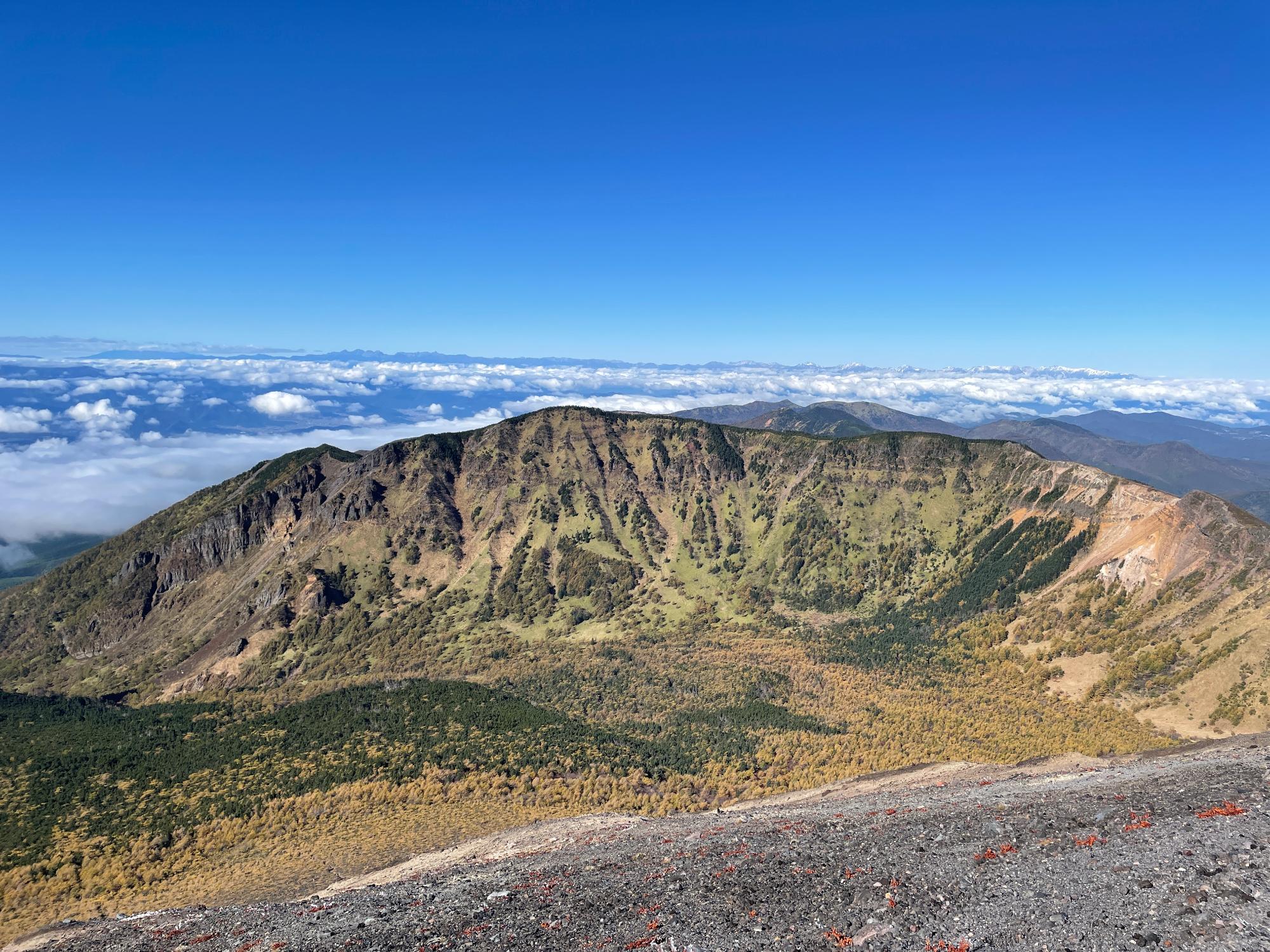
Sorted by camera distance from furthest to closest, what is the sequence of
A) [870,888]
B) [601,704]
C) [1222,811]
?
[601,704] < [1222,811] < [870,888]

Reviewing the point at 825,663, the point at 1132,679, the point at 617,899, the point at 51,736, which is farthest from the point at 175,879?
the point at 1132,679

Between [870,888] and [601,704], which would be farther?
[601,704]

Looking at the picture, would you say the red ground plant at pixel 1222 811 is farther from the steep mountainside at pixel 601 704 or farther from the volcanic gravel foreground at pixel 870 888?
the steep mountainside at pixel 601 704

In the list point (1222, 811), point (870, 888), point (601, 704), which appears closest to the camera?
point (870, 888)

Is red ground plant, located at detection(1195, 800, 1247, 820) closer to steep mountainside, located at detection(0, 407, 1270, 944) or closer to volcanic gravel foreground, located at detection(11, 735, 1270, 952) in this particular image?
volcanic gravel foreground, located at detection(11, 735, 1270, 952)

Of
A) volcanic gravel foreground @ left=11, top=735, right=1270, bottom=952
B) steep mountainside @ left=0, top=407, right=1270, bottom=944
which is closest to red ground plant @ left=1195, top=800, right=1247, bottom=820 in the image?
volcanic gravel foreground @ left=11, top=735, right=1270, bottom=952

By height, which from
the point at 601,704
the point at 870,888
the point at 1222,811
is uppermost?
the point at 1222,811

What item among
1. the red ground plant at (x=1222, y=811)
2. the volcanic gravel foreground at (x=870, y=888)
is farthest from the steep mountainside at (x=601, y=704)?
the red ground plant at (x=1222, y=811)

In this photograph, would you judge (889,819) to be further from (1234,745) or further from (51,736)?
(51,736)

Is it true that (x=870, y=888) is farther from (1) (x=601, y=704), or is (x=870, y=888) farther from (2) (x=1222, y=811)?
(1) (x=601, y=704)

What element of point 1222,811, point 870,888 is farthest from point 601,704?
point 1222,811
